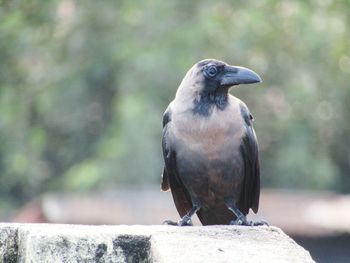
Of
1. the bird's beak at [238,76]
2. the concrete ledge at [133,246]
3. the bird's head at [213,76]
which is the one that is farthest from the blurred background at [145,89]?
the concrete ledge at [133,246]

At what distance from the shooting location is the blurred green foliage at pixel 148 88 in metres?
15.2

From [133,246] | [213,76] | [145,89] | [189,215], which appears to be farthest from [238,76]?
[145,89]

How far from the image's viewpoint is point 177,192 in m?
6.86

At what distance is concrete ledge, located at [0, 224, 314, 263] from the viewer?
156 inches

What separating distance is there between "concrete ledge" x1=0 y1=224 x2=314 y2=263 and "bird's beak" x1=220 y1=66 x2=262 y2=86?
208 cm

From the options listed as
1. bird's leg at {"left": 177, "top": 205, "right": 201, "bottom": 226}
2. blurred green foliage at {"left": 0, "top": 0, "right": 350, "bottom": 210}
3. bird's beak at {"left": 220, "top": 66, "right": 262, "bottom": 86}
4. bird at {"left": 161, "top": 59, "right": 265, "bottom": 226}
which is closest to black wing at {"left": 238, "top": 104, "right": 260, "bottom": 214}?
bird at {"left": 161, "top": 59, "right": 265, "bottom": 226}

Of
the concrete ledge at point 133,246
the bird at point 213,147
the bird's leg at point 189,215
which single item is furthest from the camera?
the bird at point 213,147

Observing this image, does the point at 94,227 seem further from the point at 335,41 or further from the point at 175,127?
the point at 335,41

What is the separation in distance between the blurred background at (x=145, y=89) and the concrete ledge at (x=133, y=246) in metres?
9.41

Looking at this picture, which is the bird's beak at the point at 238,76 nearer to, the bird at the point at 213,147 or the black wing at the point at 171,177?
the bird at the point at 213,147

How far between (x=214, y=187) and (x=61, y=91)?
10.6 metres

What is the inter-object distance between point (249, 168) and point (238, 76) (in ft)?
1.90

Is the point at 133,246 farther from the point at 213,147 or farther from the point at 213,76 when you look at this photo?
the point at 213,76

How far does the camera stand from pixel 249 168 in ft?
21.8
